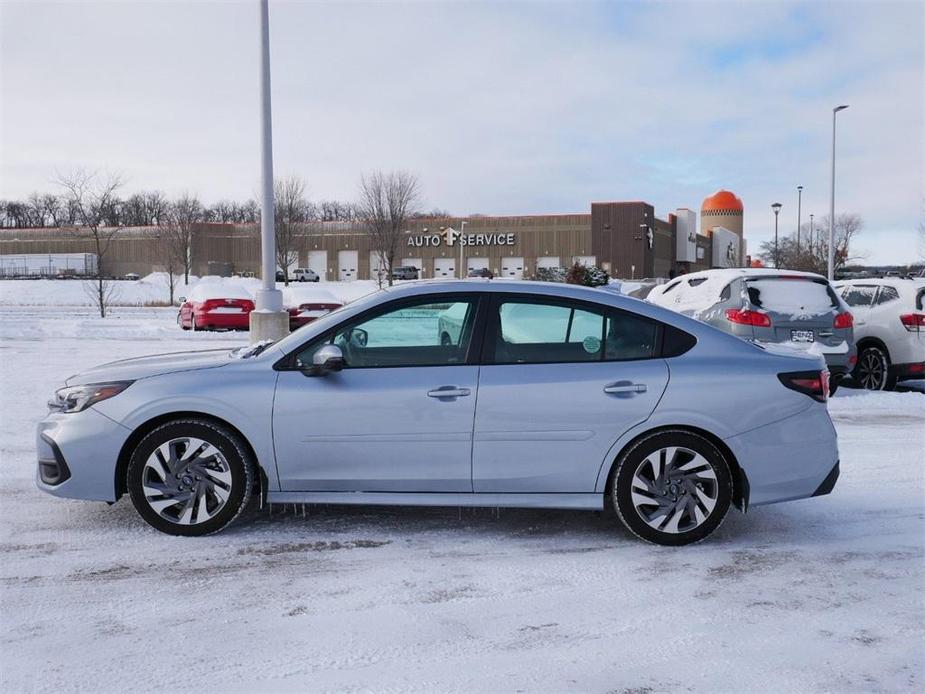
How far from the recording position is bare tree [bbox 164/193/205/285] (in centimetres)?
5686

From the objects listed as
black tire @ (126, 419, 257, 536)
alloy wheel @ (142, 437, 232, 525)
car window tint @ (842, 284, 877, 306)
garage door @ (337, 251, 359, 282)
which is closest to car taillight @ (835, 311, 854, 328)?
car window tint @ (842, 284, 877, 306)

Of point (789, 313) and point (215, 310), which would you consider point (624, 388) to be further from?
point (215, 310)

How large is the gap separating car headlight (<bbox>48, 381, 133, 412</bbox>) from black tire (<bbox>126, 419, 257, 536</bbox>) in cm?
35

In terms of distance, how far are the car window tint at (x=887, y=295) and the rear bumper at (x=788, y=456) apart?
775cm

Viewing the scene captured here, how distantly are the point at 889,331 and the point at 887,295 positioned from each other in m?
0.62

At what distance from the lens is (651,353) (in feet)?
16.0

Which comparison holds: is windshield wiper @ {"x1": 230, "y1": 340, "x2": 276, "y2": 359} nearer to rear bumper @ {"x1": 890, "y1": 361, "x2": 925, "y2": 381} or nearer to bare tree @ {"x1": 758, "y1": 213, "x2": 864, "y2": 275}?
rear bumper @ {"x1": 890, "y1": 361, "x2": 925, "y2": 381}

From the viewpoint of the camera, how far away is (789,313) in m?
10.0

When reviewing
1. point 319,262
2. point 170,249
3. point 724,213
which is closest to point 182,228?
point 170,249

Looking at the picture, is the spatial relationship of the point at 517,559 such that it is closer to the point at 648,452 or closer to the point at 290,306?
the point at 648,452

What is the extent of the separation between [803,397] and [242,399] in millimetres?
3295

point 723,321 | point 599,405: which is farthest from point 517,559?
point 723,321

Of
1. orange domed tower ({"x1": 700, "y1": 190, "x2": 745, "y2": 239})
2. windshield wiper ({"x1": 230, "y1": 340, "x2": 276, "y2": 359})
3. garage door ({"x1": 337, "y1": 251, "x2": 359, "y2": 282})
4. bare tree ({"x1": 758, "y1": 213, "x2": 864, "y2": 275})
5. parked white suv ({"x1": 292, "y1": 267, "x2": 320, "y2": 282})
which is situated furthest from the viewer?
orange domed tower ({"x1": 700, "y1": 190, "x2": 745, "y2": 239})

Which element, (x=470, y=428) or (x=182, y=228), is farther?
(x=182, y=228)
